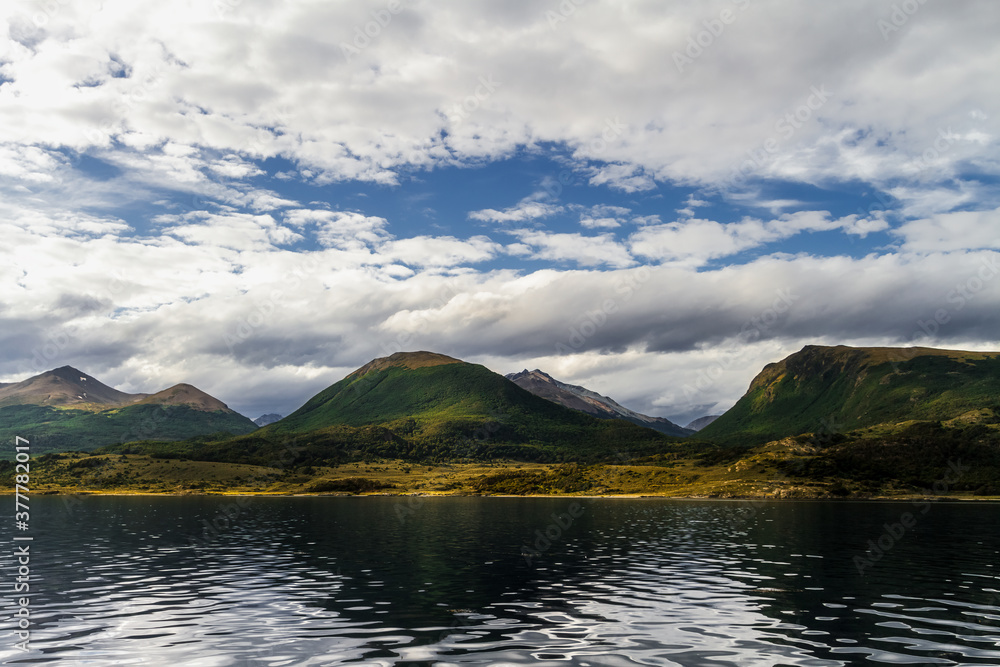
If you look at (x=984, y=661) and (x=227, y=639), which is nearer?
(x=984, y=661)

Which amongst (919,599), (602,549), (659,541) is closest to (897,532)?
(659,541)

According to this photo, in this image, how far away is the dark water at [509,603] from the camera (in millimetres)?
28781

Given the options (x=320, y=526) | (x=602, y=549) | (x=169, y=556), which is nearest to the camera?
(x=169, y=556)

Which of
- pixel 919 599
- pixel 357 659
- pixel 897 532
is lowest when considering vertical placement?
pixel 897 532

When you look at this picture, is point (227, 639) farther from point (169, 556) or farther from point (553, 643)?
point (169, 556)

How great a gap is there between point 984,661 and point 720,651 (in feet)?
35.9

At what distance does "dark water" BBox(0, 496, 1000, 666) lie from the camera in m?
28.8

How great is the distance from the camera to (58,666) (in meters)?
26.5

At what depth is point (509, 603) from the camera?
4053 cm

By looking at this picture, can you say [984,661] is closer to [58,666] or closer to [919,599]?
[919,599]

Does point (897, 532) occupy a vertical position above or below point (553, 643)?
below

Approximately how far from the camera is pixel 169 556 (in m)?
67.8

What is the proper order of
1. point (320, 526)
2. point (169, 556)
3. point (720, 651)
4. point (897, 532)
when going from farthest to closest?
point (320, 526) < point (897, 532) < point (169, 556) < point (720, 651)

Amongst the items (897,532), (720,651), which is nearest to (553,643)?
(720,651)
